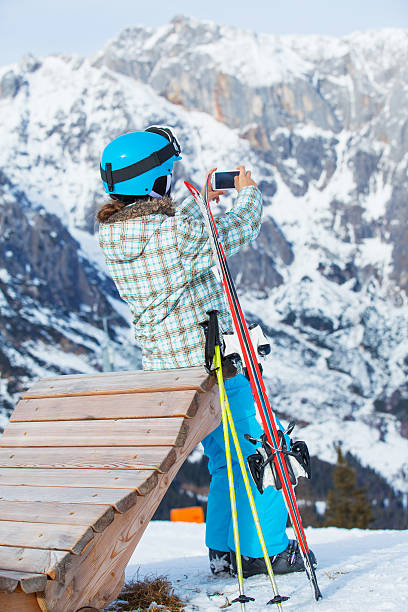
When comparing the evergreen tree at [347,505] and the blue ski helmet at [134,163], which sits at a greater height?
the blue ski helmet at [134,163]

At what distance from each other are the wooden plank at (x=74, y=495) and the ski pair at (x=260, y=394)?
0.77 meters

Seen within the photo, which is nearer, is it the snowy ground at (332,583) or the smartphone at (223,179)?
the snowy ground at (332,583)

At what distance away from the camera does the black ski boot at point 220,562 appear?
4.32 m

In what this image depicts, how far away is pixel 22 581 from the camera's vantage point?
2.67m

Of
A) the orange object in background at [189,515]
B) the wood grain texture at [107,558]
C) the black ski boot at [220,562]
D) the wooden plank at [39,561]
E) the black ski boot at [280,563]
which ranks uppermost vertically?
the wooden plank at [39,561]

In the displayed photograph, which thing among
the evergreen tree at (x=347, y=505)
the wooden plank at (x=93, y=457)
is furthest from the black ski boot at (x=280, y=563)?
the evergreen tree at (x=347, y=505)

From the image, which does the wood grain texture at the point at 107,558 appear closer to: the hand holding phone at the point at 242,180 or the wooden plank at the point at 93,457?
the wooden plank at the point at 93,457

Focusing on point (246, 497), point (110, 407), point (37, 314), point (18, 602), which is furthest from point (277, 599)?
point (37, 314)

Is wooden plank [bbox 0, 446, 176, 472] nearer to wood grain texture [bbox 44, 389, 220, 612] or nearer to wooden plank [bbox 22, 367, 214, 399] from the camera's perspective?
wood grain texture [bbox 44, 389, 220, 612]

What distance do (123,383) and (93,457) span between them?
0.49 meters

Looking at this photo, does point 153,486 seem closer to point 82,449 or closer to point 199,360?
point 82,449

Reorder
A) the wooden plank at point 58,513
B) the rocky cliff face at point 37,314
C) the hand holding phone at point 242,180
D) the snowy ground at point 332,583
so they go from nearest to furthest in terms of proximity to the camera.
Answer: the wooden plank at point 58,513 → the snowy ground at point 332,583 → the hand holding phone at point 242,180 → the rocky cliff face at point 37,314

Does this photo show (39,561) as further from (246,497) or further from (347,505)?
(347,505)

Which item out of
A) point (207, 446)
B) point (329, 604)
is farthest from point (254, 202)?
point (329, 604)
